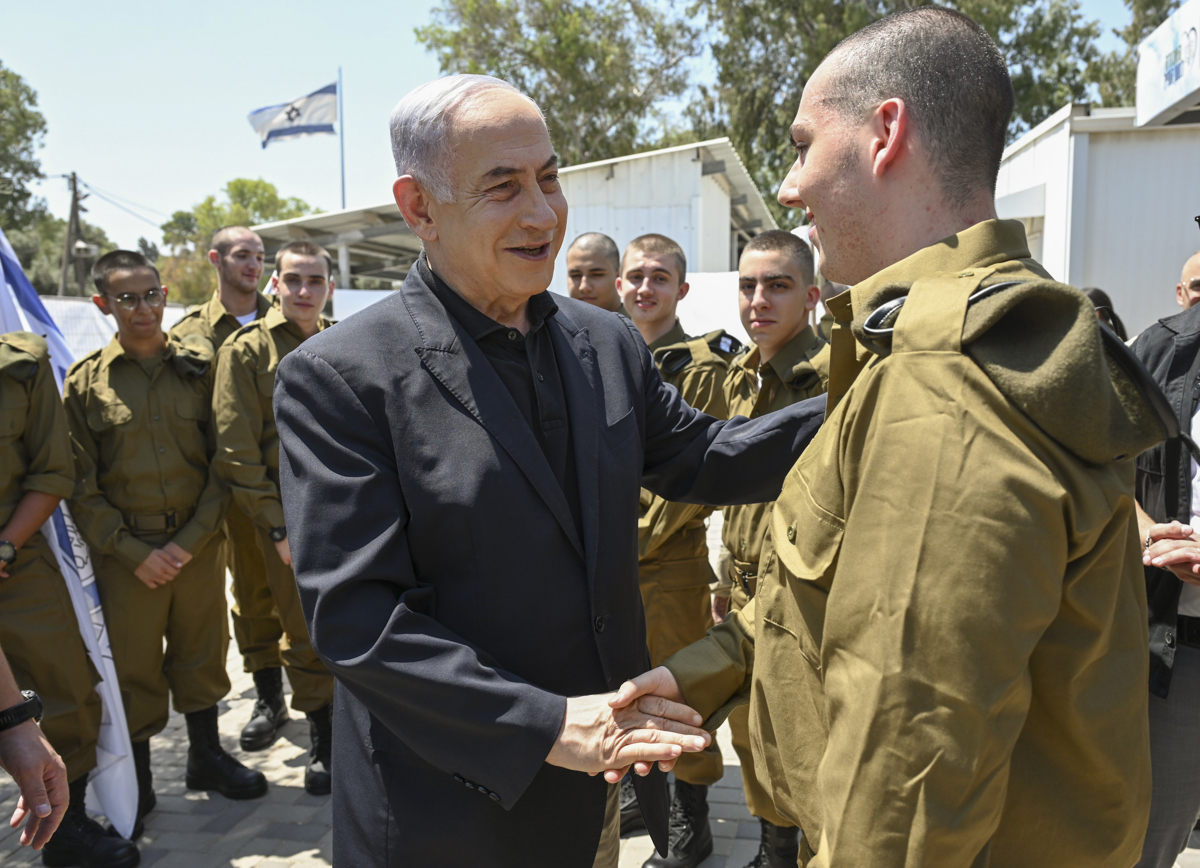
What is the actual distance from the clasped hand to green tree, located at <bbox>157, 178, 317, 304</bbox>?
4782 cm

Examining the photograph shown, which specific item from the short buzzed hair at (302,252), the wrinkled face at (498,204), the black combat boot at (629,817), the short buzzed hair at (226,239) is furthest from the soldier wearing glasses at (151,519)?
the wrinkled face at (498,204)

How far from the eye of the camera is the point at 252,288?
20.0ft

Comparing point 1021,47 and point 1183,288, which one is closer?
point 1183,288

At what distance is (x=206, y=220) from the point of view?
195ft

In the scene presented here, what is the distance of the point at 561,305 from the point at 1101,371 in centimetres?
149

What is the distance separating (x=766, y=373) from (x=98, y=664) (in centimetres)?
331

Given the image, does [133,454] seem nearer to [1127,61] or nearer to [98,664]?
[98,664]

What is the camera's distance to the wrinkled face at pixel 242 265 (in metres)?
6.00

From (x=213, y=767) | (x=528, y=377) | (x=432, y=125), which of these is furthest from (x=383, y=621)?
(x=213, y=767)

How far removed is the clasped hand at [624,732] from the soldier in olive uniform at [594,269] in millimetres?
3537

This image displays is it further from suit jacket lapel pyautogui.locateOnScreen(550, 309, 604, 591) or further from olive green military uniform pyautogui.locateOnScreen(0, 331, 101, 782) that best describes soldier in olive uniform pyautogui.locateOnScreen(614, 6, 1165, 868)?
olive green military uniform pyautogui.locateOnScreen(0, 331, 101, 782)

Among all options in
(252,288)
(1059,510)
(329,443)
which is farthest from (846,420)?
(252,288)

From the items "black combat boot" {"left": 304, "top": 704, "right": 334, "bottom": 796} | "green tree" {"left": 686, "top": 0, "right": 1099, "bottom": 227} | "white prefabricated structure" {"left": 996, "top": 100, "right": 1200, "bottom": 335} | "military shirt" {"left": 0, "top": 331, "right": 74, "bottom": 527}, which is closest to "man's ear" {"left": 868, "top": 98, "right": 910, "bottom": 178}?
"military shirt" {"left": 0, "top": 331, "right": 74, "bottom": 527}

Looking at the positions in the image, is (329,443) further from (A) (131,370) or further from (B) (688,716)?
(A) (131,370)
